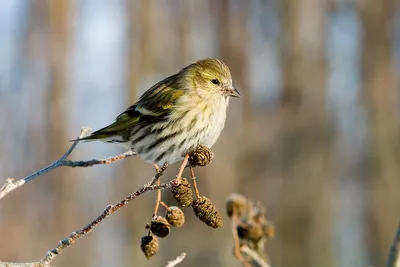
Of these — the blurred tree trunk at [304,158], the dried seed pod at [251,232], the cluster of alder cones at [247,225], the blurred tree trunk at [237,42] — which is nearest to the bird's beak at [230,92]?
the cluster of alder cones at [247,225]

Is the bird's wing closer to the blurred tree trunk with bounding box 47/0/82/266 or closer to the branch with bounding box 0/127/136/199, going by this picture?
the branch with bounding box 0/127/136/199

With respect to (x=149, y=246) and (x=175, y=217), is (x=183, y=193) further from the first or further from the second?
(x=149, y=246)

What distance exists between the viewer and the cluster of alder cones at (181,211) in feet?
7.37

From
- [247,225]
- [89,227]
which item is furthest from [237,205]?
[89,227]

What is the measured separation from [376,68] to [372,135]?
205 cm

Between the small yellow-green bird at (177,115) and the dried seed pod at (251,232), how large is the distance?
0.55 metres

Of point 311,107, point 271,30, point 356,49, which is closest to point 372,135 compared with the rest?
point 311,107

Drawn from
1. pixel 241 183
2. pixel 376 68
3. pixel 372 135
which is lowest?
pixel 241 183

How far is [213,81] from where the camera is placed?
3.65m

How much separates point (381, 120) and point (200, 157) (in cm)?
1291

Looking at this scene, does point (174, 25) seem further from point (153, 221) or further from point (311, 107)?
point (153, 221)

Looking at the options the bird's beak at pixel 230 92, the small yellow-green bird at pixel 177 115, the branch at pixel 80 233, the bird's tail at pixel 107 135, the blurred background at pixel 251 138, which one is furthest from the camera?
the blurred background at pixel 251 138

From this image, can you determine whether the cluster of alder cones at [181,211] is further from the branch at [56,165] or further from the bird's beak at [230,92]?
the bird's beak at [230,92]

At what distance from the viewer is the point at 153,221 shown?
2361 millimetres
